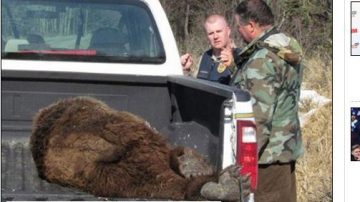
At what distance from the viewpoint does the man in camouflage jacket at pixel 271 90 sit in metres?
5.54

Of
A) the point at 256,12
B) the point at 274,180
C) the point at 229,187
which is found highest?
the point at 256,12

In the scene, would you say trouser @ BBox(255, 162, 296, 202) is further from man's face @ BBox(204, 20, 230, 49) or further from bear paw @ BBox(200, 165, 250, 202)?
man's face @ BBox(204, 20, 230, 49)

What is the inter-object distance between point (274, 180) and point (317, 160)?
3517 millimetres

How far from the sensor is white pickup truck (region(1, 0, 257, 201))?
5262mm

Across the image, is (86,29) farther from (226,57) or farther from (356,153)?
(356,153)

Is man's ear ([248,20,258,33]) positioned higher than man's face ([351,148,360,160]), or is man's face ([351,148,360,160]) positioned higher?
man's ear ([248,20,258,33])

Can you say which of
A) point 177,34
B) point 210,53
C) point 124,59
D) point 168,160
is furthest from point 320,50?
point 168,160

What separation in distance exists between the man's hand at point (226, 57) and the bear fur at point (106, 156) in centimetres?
187

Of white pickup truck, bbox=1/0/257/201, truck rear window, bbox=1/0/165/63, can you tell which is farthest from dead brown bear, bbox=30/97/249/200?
truck rear window, bbox=1/0/165/63

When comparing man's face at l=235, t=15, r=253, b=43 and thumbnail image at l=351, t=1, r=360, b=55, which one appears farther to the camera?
man's face at l=235, t=15, r=253, b=43

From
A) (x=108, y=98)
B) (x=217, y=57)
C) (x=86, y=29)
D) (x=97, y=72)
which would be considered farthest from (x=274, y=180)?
(x=86, y=29)

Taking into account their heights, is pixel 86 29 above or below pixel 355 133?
above

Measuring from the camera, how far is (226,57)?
22.6 feet

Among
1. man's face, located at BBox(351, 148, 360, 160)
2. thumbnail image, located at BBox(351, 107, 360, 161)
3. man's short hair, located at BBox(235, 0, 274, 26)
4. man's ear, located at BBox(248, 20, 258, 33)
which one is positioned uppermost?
man's short hair, located at BBox(235, 0, 274, 26)
